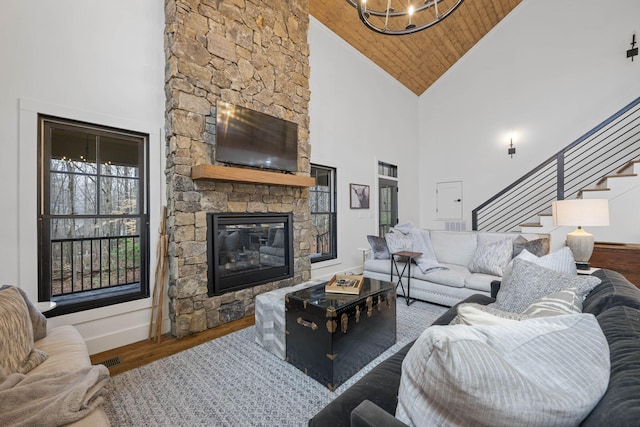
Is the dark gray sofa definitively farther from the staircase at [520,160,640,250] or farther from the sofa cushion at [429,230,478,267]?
the staircase at [520,160,640,250]

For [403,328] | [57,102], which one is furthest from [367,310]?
[57,102]

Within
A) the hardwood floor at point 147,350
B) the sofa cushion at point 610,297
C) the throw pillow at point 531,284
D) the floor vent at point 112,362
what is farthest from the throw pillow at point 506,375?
the floor vent at point 112,362

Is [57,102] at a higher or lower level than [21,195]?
higher

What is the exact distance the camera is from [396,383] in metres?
1.18

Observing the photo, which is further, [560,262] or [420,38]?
[420,38]

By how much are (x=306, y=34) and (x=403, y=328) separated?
4038 mm

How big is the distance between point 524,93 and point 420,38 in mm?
2509

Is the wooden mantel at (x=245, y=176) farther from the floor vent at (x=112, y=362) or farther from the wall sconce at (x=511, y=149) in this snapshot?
the wall sconce at (x=511, y=149)

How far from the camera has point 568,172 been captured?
5621mm

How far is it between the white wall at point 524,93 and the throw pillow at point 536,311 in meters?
5.64

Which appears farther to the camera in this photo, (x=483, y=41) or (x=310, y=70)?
(x=483, y=41)

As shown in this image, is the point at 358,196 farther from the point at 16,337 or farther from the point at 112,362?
the point at 16,337

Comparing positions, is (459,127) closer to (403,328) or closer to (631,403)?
(403,328)

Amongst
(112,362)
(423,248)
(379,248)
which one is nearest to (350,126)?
(379,248)
